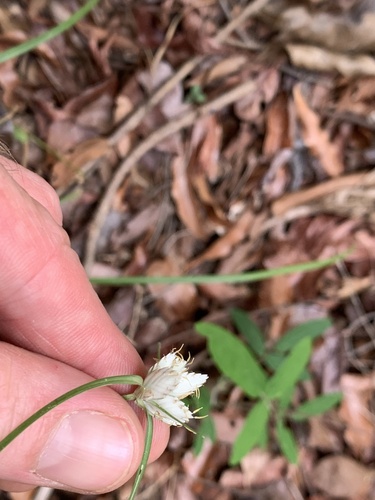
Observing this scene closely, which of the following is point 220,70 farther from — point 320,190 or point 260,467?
point 260,467

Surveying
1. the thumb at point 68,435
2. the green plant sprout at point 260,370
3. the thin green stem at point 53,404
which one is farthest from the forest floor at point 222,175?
the thin green stem at point 53,404

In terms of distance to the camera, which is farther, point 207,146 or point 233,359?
point 207,146

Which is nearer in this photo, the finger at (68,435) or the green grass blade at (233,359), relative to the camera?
the finger at (68,435)

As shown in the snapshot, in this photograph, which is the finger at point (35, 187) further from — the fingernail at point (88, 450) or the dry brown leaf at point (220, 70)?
the dry brown leaf at point (220, 70)

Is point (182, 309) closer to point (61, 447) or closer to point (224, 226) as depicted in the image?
point (224, 226)

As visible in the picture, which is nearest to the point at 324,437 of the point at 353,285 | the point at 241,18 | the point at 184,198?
the point at 353,285

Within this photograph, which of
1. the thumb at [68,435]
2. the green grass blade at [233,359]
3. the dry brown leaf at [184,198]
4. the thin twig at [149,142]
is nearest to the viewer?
the thumb at [68,435]

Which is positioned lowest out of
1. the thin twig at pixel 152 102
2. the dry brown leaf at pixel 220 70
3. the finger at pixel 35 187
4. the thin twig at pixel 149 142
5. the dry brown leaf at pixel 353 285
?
the dry brown leaf at pixel 353 285

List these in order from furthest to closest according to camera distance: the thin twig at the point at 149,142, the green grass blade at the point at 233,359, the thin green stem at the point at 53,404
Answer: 1. the thin twig at the point at 149,142
2. the green grass blade at the point at 233,359
3. the thin green stem at the point at 53,404
